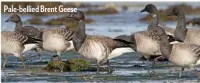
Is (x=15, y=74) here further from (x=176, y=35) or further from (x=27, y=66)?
(x=176, y=35)

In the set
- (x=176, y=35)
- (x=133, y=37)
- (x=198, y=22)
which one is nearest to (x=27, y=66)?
(x=133, y=37)

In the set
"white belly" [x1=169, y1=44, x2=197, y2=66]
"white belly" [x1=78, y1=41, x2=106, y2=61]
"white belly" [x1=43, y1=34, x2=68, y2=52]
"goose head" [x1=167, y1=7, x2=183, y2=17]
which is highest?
"goose head" [x1=167, y1=7, x2=183, y2=17]

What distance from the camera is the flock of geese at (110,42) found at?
569 inches

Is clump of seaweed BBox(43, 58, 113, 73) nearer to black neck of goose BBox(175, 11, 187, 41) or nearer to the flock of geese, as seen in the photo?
the flock of geese

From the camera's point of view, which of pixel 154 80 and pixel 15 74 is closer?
pixel 154 80

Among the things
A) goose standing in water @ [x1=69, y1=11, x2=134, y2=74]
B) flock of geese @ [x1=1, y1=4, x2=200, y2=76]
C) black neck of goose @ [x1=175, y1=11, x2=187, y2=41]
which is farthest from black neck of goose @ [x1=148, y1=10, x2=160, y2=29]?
goose standing in water @ [x1=69, y1=11, x2=134, y2=74]

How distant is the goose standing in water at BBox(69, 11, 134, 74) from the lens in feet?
50.2

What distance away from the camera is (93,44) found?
50.3 ft

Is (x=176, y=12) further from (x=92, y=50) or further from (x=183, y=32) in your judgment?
(x=92, y=50)

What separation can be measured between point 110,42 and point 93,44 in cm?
53

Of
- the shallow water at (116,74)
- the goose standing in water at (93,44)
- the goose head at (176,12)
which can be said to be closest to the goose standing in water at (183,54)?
the shallow water at (116,74)

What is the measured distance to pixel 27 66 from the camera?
17047 mm

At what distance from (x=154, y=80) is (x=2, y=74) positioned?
3.68 metres

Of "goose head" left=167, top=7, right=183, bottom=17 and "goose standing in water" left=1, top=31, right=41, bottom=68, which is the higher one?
"goose head" left=167, top=7, right=183, bottom=17
